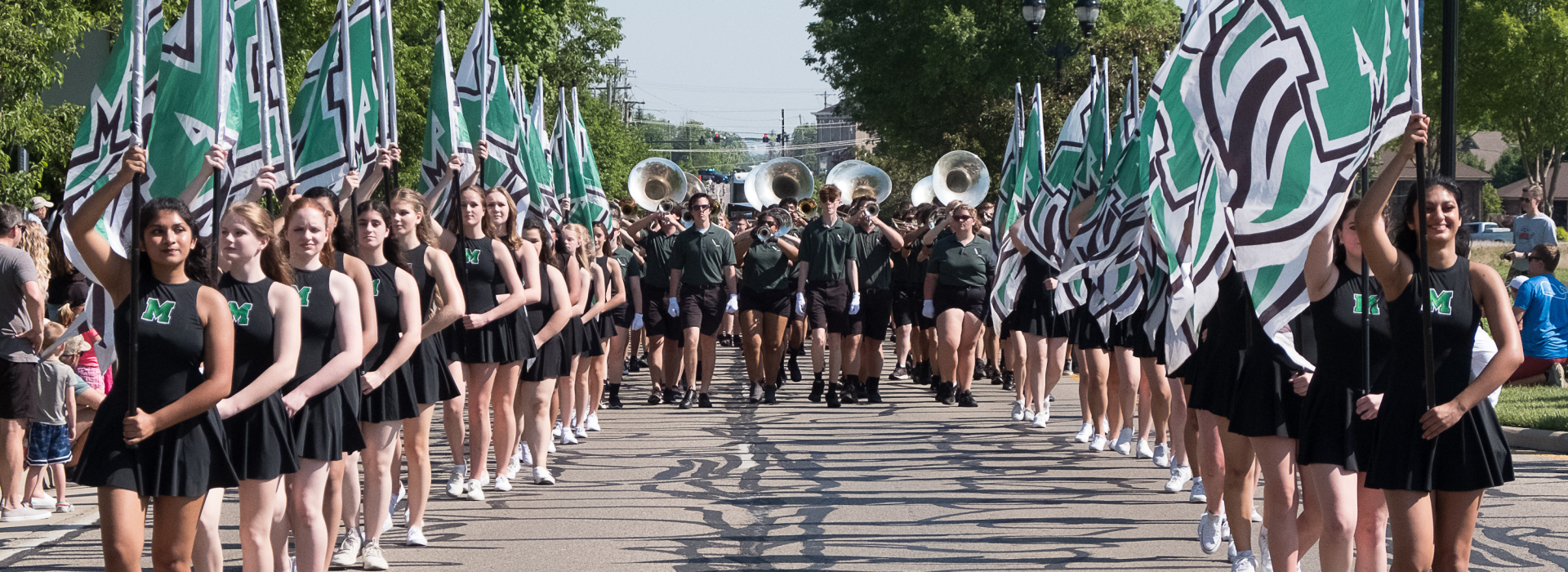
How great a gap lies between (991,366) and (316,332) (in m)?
13.4

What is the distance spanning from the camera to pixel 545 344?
9945 millimetres

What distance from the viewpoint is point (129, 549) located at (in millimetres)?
5004

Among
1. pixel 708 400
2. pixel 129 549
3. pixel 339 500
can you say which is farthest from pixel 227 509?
pixel 708 400

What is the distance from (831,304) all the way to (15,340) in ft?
27.4

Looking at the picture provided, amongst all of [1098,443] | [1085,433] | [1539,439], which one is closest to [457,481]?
[1098,443]

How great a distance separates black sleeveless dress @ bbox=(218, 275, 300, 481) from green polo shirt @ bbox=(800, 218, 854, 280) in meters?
10.3

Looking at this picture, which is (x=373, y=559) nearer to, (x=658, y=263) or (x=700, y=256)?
(x=700, y=256)

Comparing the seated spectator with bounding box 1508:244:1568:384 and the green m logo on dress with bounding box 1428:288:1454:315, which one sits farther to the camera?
the seated spectator with bounding box 1508:244:1568:384

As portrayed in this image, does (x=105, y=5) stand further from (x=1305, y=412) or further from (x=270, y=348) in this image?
(x=1305, y=412)

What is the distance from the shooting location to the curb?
11.4 metres

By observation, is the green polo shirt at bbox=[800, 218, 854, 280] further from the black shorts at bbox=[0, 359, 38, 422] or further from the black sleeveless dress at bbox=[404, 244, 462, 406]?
the black shorts at bbox=[0, 359, 38, 422]

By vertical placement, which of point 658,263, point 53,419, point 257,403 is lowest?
point 53,419

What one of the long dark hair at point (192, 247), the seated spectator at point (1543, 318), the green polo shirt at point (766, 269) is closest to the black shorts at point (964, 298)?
the green polo shirt at point (766, 269)

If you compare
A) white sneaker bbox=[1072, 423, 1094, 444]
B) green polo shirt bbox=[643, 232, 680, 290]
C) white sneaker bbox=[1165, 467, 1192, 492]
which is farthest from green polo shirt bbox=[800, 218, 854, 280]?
white sneaker bbox=[1165, 467, 1192, 492]
